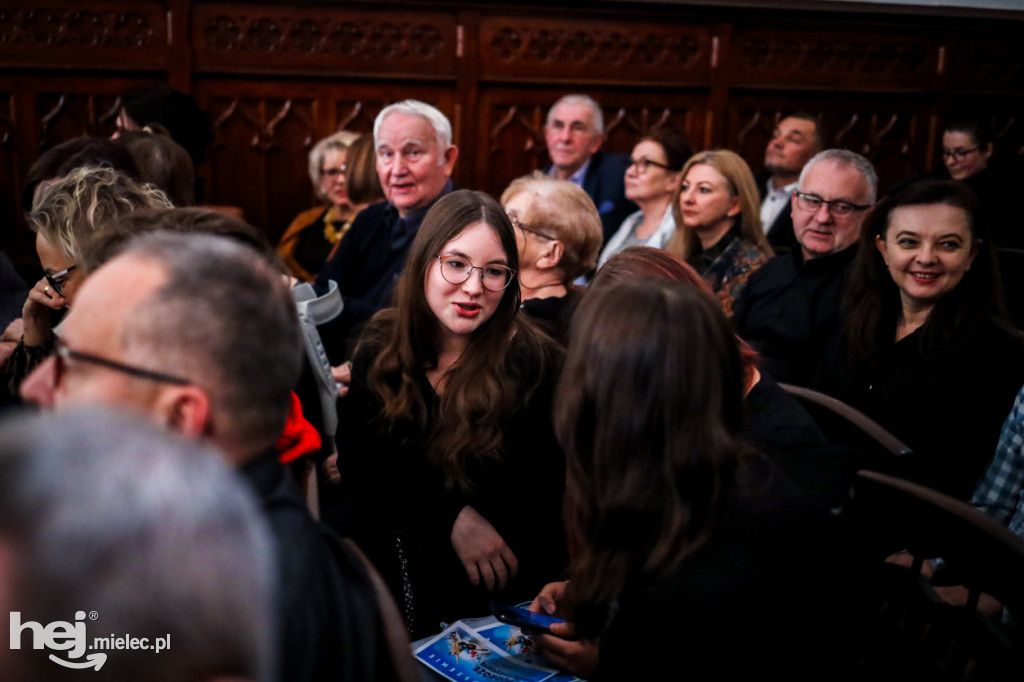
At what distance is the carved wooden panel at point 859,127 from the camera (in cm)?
562

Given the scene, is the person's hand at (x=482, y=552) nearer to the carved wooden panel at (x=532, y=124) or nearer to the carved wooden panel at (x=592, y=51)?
the carved wooden panel at (x=532, y=124)

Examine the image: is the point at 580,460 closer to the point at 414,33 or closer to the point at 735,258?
the point at 735,258

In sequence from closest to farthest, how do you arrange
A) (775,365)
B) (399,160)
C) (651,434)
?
1. (651,434)
2. (775,365)
3. (399,160)

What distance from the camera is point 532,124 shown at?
17.9 ft

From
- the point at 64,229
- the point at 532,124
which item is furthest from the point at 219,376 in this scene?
the point at 532,124

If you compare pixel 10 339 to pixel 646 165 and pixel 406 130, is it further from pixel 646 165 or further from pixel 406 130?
pixel 646 165

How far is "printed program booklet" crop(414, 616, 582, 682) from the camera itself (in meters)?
1.35

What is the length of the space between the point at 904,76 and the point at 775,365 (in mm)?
3696

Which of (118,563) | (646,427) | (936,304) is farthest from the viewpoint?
(936,304)

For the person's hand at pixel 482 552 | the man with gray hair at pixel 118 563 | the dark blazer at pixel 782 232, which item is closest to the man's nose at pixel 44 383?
the man with gray hair at pixel 118 563

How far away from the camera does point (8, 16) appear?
4797 mm

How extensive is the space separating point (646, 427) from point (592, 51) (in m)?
4.70

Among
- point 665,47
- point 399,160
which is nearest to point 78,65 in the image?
point 399,160

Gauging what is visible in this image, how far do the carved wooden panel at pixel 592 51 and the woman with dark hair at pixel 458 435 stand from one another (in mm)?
3630
